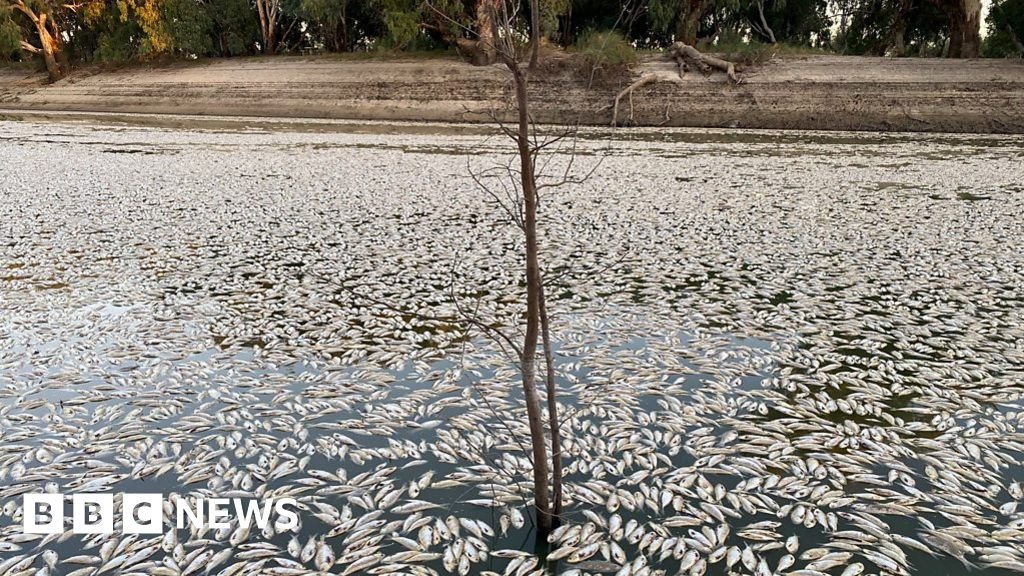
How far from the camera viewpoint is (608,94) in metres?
29.8

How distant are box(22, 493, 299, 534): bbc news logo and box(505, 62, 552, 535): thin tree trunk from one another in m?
1.21

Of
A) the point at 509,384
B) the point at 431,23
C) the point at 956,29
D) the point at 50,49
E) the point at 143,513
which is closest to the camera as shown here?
the point at 143,513

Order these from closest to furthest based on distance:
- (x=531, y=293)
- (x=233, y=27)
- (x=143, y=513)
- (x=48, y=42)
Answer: (x=531, y=293) → (x=143, y=513) → (x=48, y=42) → (x=233, y=27)

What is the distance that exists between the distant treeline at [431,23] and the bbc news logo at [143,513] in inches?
1158

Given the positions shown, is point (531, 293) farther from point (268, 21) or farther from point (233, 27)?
point (233, 27)

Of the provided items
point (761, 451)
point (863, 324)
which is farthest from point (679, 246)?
point (761, 451)

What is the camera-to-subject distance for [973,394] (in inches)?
185

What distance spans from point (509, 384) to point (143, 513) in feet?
7.82

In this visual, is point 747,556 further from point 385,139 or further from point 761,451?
point 385,139

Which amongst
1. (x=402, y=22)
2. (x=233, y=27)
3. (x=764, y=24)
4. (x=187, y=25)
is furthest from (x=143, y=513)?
(x=233, y=27)

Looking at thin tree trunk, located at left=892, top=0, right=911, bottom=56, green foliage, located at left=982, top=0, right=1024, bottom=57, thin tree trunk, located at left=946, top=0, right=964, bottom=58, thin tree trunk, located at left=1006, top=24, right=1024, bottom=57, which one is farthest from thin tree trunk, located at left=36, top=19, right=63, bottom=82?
thin tree trunk, located at left=1006, top=24, right=1024, bottom=57

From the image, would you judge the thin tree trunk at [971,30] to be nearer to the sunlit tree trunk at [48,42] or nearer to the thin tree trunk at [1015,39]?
the thin tree trunk at [1015,39]

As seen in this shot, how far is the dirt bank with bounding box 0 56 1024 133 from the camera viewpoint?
26.1 meters

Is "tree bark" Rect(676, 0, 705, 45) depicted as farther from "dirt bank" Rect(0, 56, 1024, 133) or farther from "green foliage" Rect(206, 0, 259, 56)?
"green foliage" Rect(206, 0, 259, 56)
